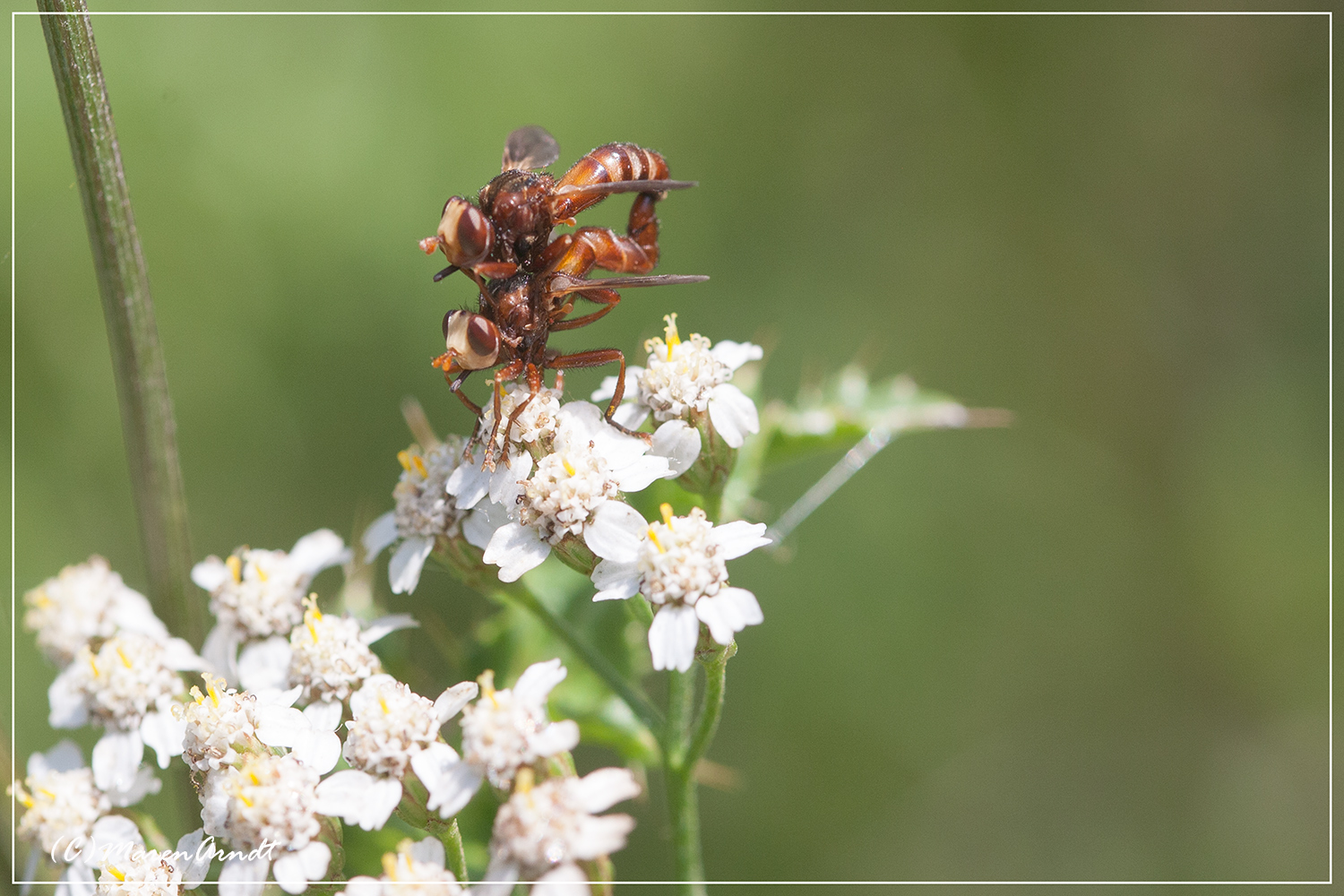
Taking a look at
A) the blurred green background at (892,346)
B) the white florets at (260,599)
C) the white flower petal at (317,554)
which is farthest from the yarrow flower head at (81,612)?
the blurred green background at (892,346)

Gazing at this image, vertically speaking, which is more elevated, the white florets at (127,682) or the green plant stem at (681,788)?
the white florets at (127,682)

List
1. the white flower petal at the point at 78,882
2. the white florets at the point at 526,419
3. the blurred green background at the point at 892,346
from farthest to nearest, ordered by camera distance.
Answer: the blurred green background at the point at 892,346, the white florets at the point at 526,419, the white flower petal at the point at 78,882

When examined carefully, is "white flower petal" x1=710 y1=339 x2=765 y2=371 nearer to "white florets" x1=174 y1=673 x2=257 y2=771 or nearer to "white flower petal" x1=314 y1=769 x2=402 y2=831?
"white flower petal" x1=314 y1=769 x2=402 y2=831

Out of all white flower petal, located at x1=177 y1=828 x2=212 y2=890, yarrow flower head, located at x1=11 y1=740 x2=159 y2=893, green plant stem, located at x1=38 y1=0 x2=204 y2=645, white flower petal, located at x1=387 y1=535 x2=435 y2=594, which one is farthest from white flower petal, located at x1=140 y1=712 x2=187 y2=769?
white flower petal, located at x1=387 y1=535 x2=435 y2=594

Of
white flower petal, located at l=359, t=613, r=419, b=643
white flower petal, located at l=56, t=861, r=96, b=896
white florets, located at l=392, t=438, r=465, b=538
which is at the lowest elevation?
white flower petal, located at l=56, t=861, r=96, b=896

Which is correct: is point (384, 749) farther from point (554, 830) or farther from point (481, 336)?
point (481, 336)

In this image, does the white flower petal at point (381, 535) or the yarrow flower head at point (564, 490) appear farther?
the white flower petal at point (381, 535)

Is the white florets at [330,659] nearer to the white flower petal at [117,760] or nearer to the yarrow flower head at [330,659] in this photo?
the yarrow flower head at [330,659]

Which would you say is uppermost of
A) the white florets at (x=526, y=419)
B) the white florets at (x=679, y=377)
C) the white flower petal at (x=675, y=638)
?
the white florets at (x=679, y=377)
